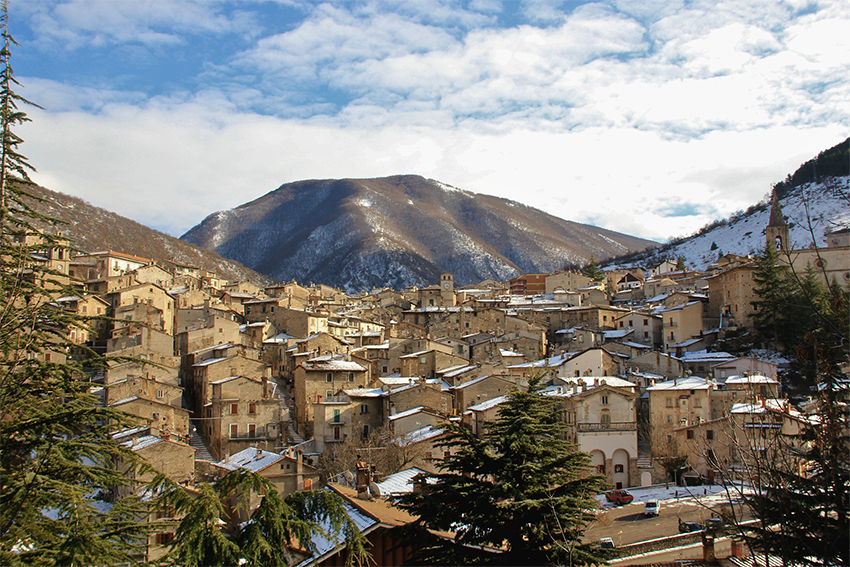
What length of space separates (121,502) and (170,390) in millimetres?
38010

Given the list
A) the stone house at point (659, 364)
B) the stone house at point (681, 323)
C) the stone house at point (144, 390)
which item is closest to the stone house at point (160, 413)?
the stone house at point (144, 390)

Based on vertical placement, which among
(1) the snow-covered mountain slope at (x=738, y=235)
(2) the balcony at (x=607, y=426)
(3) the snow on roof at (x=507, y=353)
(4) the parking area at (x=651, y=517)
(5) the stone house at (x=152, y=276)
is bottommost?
(4) the parking area at (x=651, y=517)

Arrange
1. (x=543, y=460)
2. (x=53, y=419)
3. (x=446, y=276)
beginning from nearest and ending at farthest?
(x=53, y=419) < (x=543, y=460) < (x=446, y=276)

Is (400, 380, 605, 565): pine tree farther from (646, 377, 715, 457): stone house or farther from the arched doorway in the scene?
(646, 377, 715, 457): stone house

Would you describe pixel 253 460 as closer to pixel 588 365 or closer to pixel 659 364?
pixel 588 365

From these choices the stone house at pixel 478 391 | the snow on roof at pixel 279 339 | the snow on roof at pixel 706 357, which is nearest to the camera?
the stone house at pixel 478 391

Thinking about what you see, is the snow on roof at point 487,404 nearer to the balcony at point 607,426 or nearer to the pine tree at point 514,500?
the balcony at point 607,426

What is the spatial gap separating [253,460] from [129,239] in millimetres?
113548

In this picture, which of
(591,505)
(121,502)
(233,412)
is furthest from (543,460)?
(233,412)

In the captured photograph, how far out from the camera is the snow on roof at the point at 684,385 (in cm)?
4612

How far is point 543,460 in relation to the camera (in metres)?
14.4

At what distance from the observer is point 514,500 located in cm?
1352

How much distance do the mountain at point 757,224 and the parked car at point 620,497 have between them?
9535cm

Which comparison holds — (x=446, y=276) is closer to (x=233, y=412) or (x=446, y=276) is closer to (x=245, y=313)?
(x=245, y=313)
